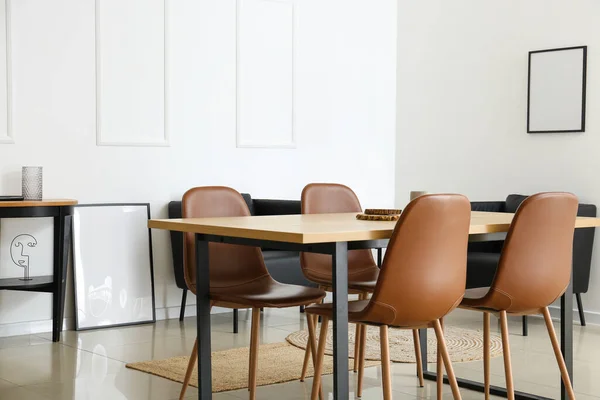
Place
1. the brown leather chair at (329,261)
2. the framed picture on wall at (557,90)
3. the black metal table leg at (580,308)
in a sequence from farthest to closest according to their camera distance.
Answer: the framed picture on wall at (557,90) → the black metal table leg at (580,308) → the brown leather chair at (329,261)

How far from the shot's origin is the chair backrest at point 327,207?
4223 mm

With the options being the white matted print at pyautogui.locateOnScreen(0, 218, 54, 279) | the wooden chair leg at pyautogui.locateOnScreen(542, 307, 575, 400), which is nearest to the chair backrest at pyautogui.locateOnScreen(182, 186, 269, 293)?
the wooden chair leg at pyautogui.locateOnScreen(542, 307, 575, 400)

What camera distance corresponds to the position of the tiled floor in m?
3.90

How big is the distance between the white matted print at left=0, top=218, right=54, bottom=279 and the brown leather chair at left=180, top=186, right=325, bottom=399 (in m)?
1.94

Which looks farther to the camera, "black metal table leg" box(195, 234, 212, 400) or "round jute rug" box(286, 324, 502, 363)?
"round jute rug" box(286, 324, 502, 363)

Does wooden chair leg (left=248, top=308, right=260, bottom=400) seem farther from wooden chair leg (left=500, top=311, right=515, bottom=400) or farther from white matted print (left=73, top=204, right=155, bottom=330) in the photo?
white matted print (left=73, top=204, right=155, bottom=330)

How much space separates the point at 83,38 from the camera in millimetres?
5527

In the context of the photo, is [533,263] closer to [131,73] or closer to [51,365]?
[51,365]

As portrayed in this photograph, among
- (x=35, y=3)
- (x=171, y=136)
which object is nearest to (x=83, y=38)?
(x=35, y=3)

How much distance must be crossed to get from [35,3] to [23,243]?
1514 millimetres

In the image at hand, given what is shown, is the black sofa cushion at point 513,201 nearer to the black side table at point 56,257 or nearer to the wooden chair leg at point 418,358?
the wooden chair leg at point 418,358

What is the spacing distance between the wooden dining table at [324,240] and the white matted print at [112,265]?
2.24 metres

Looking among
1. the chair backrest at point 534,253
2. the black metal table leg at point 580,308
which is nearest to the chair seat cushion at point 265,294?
the chair backrest at point 534,253

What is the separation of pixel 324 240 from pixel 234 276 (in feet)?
3.98
